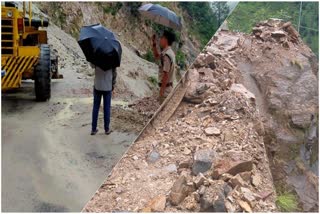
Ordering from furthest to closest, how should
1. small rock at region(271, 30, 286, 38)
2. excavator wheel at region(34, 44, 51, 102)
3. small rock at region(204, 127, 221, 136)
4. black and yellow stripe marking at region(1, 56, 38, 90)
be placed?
excavator wheel at region(34, 44, 51, 102) < small rock at region(271, 30, 286, 38) < black and yellow stripe marking at region(1, 56, 38, 90) < small rock at region(204, 127, 221, 136)

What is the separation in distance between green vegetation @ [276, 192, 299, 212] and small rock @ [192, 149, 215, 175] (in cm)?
59

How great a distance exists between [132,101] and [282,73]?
5.19 ft

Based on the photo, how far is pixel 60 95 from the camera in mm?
4305

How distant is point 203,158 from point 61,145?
104 centimetres

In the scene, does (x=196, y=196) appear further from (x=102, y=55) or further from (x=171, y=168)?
(x=102, y=55)

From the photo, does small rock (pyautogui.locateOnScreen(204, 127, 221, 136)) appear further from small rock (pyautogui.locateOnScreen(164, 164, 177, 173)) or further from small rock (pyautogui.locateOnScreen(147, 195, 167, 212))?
small rock (pyautogui.locateOnScreen(147, 195, 167, 212))

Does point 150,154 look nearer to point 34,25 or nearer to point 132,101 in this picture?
point 132,101

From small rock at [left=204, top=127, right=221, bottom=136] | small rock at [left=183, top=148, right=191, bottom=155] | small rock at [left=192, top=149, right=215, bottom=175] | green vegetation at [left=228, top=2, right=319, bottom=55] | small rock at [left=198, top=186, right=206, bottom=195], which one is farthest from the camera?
green vegetation at [left=228, top=2, right=319, bottom=55]

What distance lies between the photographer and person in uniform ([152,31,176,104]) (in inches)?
122

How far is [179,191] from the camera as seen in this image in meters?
3.13

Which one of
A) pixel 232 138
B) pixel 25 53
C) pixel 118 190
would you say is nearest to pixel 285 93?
pixel 232 138

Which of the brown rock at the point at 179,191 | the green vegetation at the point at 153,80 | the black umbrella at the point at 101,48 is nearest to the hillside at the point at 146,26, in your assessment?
the green vegetation at the point at 153,80

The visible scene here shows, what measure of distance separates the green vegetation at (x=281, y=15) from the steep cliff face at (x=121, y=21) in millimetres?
671

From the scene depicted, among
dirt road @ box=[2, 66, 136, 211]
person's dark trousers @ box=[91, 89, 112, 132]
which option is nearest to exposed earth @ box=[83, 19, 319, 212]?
dirt road @ box=[2, 66, 136, 211]
